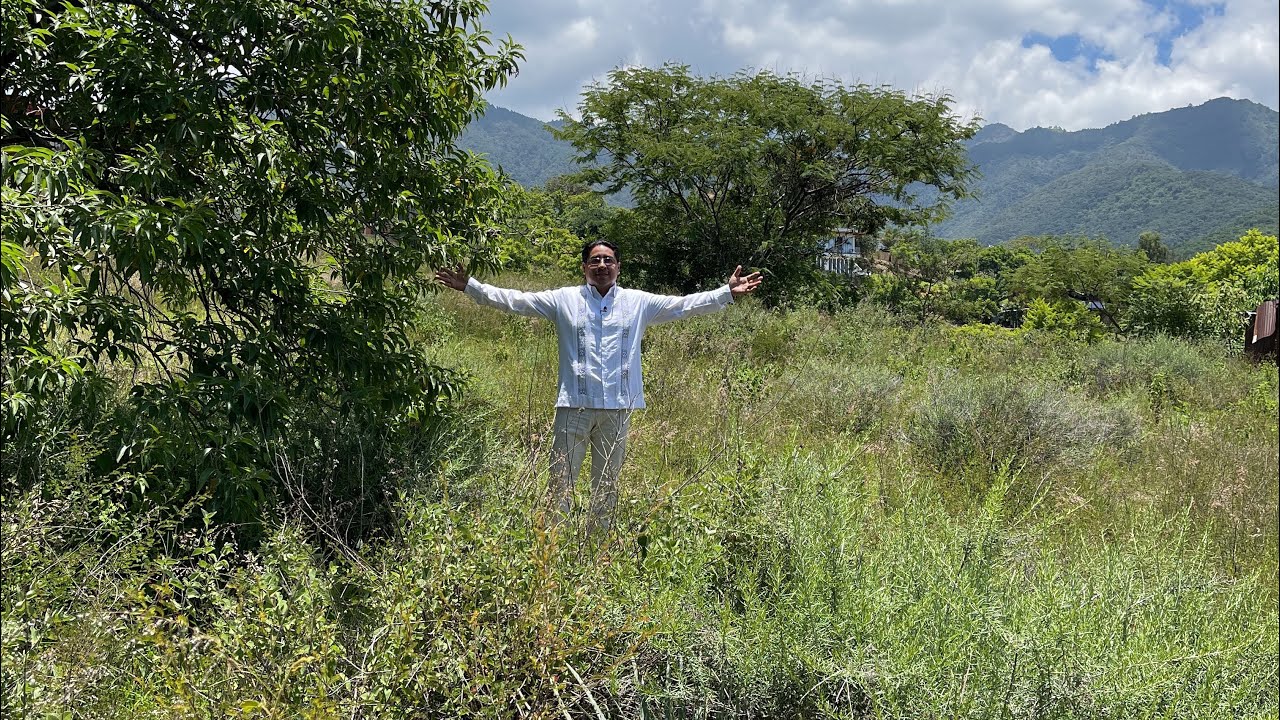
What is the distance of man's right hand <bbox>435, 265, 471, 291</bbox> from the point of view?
12.8 ft

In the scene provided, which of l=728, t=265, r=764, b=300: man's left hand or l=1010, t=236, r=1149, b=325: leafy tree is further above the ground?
l=1010, t=236, r=1149, b=325: leafy tree

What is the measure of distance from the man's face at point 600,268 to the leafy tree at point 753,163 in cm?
1334

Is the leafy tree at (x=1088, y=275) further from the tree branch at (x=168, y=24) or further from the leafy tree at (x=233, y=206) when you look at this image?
the tree branch at (x=168, y=24)

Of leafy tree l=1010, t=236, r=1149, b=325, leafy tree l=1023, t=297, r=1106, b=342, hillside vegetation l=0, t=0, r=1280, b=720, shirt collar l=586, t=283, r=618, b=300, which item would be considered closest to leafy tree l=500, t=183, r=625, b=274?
hillside vegetation l=0, t=0, r=1280, b=720

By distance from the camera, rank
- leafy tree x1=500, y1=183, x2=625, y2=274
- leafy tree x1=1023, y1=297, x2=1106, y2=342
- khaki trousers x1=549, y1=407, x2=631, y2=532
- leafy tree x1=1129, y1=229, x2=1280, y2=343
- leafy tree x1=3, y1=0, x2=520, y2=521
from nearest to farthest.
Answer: leafy tree x1=3, y1=0, x2=520, y2=521 < khaki trousers x1=549, y1=407, x2=631, y2=532 < leafy tree x1=500, y1=183, x2=625, y2=274 < leafy tree x1=1129, y1=229, x2=1280, y2=343 < leafy tree x1=1023, y1=297, x2=1106, y2=342

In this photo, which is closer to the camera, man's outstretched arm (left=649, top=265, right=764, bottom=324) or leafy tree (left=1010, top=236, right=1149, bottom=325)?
man's outstretched arm (left=649, top=265, right=764, bottom=324)

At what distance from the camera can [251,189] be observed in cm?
320

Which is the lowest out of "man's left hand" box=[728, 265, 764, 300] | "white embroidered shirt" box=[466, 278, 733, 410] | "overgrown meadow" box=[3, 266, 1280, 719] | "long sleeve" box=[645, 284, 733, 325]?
"overgrown meadow" box=[3, 266, 1280, 719]

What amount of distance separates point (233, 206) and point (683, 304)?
7.32 ft

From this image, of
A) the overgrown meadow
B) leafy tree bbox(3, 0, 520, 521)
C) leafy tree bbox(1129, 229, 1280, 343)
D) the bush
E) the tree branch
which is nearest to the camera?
the overgrown meadow

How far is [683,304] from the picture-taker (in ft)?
13.7

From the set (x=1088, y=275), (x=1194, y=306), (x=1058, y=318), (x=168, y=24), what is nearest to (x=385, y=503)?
(x=168, y=24)

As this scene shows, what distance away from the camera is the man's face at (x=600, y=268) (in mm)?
3979

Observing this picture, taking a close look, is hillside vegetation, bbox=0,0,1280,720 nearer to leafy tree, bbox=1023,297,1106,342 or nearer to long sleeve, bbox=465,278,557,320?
long sleeve, bbox=465,278,557,320
